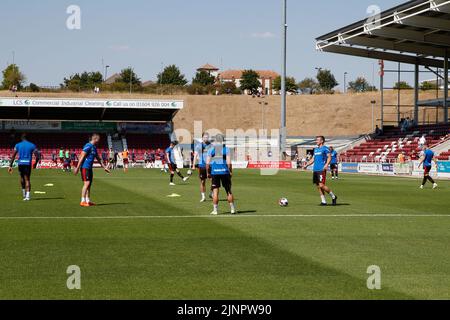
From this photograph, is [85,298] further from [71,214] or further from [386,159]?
[386,159]

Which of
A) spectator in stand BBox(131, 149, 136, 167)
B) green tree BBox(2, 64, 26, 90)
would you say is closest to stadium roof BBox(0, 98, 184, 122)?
spectator in stand BBox(131, 149, 136, 167)

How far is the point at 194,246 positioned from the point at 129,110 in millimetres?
76009

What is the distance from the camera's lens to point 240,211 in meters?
20.8

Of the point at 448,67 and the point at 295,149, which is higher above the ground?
the point at 448,67

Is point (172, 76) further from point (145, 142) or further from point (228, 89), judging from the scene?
point (145, 142)

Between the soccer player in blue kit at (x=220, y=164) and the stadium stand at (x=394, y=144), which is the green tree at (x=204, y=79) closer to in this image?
the stadium stand at (x=394, y=144)

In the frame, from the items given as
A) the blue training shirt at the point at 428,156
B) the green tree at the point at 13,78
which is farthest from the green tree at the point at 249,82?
the blue training shirt at the point at 428,156

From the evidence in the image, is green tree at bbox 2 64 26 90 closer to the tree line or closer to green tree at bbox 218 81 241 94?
the tree line

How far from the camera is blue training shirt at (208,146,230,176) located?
19.2 m

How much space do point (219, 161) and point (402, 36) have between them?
4273 cm

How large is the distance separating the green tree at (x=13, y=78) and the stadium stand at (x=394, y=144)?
84.5 m

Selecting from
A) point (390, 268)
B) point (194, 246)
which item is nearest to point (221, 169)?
point (194, 246)

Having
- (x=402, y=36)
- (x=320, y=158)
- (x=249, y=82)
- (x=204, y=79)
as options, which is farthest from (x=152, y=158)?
(x=204, y=79)

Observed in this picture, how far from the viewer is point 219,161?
1925 cm
